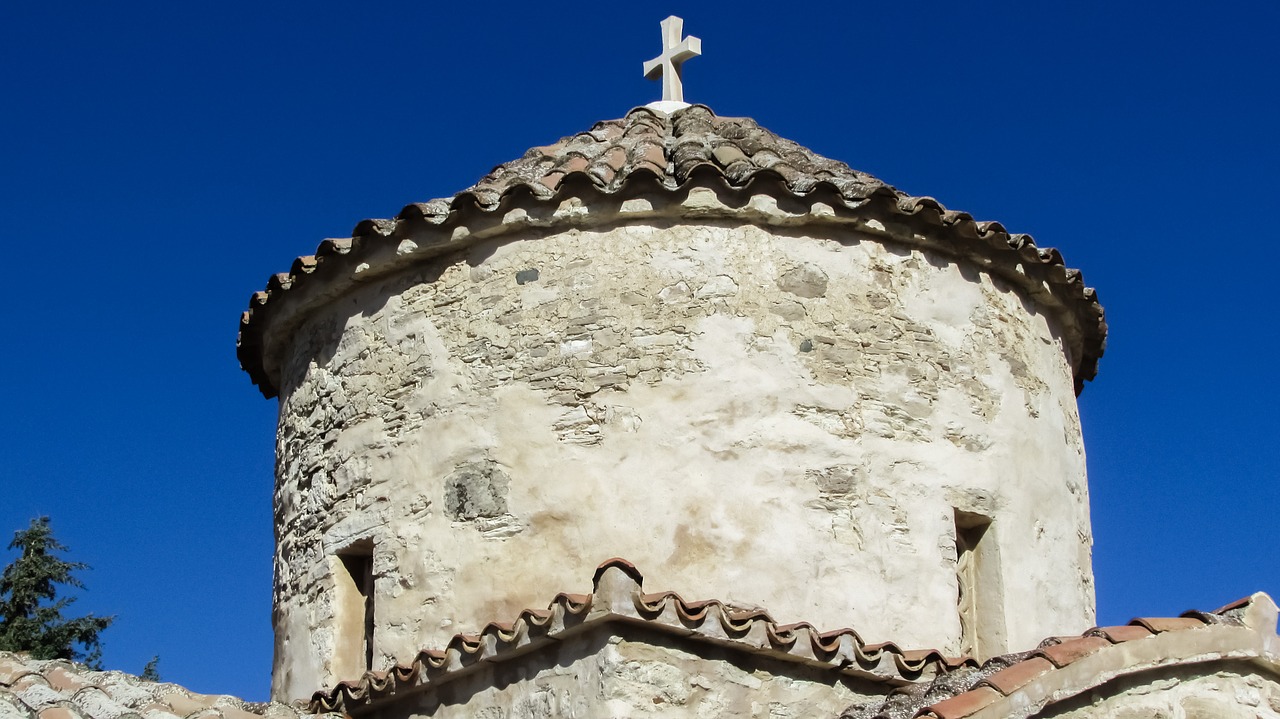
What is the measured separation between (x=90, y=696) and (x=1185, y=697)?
4.44 meters

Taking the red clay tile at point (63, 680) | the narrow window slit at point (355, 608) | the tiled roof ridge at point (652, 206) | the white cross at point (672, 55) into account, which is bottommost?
the red clay tile at point (63, 680)

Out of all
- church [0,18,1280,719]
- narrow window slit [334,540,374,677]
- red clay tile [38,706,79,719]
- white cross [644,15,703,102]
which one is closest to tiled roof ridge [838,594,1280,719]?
church [0,18,1280,719]

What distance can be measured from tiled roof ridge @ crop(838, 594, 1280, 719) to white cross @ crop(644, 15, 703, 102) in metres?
4.42

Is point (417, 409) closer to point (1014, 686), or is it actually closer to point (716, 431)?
point (716, 431)

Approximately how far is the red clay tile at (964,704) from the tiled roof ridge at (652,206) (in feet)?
9.26

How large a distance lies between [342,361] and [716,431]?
2.15 metres

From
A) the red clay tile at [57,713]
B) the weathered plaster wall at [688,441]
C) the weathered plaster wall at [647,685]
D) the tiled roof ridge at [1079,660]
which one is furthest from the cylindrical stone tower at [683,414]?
the red clay tile at [57,713]

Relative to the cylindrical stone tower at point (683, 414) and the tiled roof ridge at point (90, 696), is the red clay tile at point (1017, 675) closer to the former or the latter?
the cylindrical stone tower at point (683, 414)

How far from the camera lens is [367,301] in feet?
30.2

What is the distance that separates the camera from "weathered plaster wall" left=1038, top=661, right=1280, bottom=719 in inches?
272

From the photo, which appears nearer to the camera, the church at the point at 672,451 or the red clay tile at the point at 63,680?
the red clay tile at the point at 63,680

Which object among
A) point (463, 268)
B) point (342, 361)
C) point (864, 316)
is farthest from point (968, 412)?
point (342, 361)

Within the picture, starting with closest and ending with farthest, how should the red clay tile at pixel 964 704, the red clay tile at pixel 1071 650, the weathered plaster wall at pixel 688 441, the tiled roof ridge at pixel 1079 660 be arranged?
the red clay tile at pixel 964 704
the tiled roof ridge at pixel 1079 660
the red clay tile at pixel 1071 650
the weathered plaster wall at pixel 688 441

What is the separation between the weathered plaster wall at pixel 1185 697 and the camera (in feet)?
22.7
